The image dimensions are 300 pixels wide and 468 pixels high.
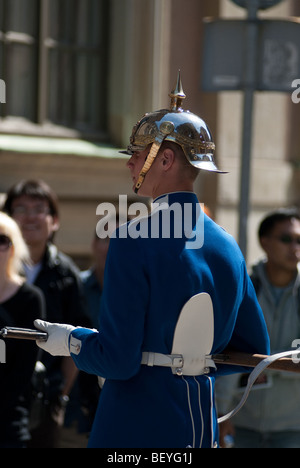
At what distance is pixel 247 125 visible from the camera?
5.57 metres

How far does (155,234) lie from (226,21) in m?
2.52

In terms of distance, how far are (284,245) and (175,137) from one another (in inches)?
98.6

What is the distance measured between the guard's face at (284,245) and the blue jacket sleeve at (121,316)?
2589 mm

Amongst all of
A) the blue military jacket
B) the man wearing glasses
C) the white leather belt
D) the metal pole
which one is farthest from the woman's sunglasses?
the white leather belt

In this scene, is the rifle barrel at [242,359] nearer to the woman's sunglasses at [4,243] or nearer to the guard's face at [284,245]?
the woman's sunglasses at [4,243]

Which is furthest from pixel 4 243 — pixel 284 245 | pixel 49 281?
pixel 284 245

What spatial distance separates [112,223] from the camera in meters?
6.33

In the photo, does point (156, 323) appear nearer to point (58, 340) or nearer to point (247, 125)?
point (58, 340)

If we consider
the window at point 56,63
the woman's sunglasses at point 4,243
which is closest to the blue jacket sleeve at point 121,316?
the woman's sunglasses at point 4,243

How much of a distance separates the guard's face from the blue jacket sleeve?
8.49ft

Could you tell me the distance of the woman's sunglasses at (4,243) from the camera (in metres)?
5.03

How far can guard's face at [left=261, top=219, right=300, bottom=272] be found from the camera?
19.0 feet

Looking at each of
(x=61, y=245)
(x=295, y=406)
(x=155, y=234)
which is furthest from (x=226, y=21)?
(x=61, y=245)

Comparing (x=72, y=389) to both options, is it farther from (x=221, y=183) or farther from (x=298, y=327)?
(x=221, y=183)
